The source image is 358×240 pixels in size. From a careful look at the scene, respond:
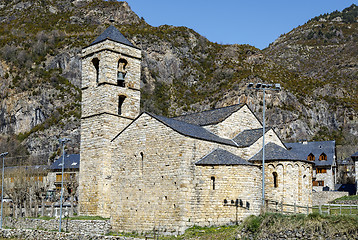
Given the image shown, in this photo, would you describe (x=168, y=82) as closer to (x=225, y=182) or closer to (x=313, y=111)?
(x=313, y=111)

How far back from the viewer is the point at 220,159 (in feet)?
97.4

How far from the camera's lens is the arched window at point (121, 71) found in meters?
36.4

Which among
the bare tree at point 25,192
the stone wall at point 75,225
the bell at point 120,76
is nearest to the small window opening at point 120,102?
the bell at point 120,76

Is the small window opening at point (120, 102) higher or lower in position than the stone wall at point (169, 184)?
higher

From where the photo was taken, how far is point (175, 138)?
29906mm

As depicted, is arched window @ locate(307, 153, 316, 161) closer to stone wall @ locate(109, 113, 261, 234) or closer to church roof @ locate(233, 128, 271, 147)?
church roof @ locate(233, 128, 271, 147)

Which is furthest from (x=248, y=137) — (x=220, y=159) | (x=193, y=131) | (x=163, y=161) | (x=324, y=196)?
(x=324, y=196)

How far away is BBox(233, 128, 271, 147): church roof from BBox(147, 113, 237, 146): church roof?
1.96 feet

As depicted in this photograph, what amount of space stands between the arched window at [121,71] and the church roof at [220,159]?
10.8 metres

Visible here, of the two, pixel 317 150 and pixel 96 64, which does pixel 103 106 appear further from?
pixel 317 150

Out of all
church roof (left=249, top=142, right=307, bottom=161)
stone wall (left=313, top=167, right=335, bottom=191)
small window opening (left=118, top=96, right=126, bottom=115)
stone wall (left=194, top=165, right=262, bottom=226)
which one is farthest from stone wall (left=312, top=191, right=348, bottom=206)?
small window opening (left=118, top=96, right=126, bottom=115)

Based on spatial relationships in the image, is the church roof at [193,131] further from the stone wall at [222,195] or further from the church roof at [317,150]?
the church roof at [317,150]

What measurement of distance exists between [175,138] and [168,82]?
80.5 metres

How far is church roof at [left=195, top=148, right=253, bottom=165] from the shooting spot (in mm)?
29366
